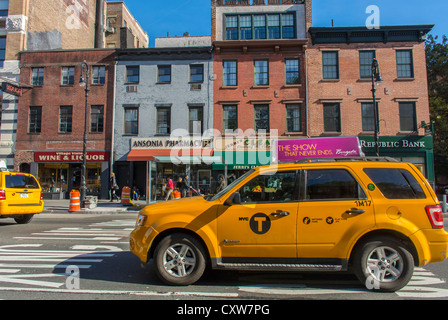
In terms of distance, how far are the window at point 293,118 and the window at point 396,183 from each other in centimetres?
1731

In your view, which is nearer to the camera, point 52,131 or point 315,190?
point 315,190

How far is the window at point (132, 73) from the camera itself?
22.7 metres

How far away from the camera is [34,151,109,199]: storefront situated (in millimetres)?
21938

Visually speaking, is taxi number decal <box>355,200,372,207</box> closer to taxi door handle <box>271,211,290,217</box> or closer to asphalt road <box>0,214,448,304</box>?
taxi door handle <box>271,211,290,217</box>

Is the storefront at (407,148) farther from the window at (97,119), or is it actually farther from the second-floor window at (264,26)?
the window at (97,119)

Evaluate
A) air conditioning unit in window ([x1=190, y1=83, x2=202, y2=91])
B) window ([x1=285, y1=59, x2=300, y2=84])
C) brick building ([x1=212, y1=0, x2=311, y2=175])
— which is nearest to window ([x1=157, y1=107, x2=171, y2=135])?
air conditioning unit in window ([x1=190, y1=83, x2=202, y2=91])

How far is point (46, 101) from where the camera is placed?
22891 millimetres

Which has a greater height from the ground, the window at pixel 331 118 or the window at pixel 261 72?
the window at pixel 261 72

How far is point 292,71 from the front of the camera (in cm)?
2172

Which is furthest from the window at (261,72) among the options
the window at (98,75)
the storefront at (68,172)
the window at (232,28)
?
the storefront at (68,172)

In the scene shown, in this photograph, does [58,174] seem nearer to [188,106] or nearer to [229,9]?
[188,106]

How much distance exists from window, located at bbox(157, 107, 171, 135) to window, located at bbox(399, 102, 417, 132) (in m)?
16.5
